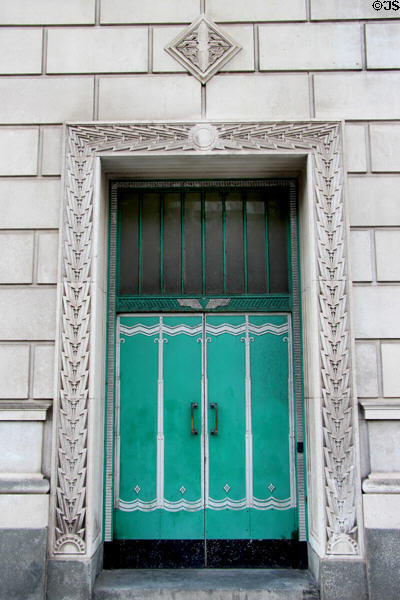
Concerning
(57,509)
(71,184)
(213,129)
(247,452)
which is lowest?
(57,509)

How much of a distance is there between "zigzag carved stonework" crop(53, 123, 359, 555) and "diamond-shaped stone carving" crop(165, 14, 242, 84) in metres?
0.70

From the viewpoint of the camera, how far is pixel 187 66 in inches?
239

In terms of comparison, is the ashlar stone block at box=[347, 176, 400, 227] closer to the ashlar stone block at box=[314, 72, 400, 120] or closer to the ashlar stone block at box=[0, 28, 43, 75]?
the ashlar stone block at box=[314, 72, 400, 120]

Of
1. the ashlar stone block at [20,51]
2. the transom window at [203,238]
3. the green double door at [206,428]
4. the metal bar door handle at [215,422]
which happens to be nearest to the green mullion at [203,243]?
the transom window at [203,238]

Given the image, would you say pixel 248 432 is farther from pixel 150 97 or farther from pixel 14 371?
pixel 150 97

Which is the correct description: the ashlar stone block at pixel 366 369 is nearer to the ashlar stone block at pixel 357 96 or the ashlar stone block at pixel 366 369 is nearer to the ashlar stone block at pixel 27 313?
the ashlar stone block at pixel 357 96

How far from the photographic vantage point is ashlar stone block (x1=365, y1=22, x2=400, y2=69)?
6.08 metres

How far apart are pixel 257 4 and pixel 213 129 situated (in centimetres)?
165

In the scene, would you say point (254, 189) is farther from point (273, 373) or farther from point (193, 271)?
point (273, 373)

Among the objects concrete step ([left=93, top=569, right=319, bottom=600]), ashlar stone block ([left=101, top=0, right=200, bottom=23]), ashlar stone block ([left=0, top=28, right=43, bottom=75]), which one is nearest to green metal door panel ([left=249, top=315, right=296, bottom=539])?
concrete step ([left=93, top=569, right=319, bottom=600])

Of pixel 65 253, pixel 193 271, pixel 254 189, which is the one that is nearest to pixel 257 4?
pixel 254 189

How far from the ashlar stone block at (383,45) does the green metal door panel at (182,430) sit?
144 inches

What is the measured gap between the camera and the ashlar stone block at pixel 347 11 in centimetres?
616

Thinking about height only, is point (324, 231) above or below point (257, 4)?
below
